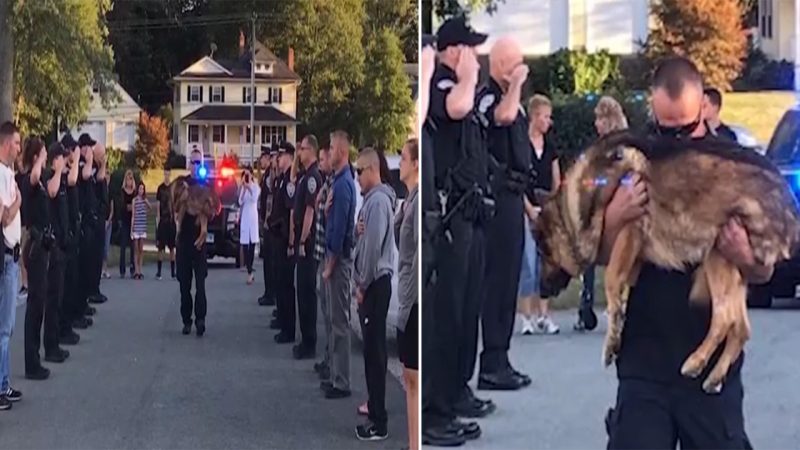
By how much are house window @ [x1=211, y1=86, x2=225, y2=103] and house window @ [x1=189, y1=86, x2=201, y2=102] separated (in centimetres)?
5

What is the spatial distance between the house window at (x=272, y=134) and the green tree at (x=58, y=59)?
1.42 feet

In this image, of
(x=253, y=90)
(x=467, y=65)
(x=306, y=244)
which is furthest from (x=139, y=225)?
(x=467, y=65)

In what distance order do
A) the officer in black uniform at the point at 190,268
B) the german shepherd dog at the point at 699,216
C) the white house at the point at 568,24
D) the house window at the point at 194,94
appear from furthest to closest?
the officer in black uniform at the point at 190,268 → the house window at the point at 194,94 → the white house at the point at 568,24 → the german shepherd dog at the point at 699,216

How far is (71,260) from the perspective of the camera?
3711 mm

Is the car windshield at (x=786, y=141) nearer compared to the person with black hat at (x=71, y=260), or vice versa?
the car windshield at (x=786, y=141)

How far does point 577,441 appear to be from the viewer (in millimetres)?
2881

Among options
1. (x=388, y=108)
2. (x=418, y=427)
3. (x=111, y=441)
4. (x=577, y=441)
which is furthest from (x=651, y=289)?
(x=111, y=441)

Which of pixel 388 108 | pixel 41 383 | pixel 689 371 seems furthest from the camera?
pixel 41 383

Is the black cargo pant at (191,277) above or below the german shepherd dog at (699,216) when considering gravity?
below

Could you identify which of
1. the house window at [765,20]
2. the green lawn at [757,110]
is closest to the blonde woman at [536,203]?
the green lawn at [757,110]

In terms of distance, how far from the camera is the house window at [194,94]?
135 inches

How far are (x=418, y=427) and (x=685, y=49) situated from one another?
1.08 meters

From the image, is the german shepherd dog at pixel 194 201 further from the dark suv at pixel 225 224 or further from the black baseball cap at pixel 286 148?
the black baseball cap at pixel 286 148

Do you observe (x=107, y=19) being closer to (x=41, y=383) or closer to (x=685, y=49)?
(x=41, y=383)
